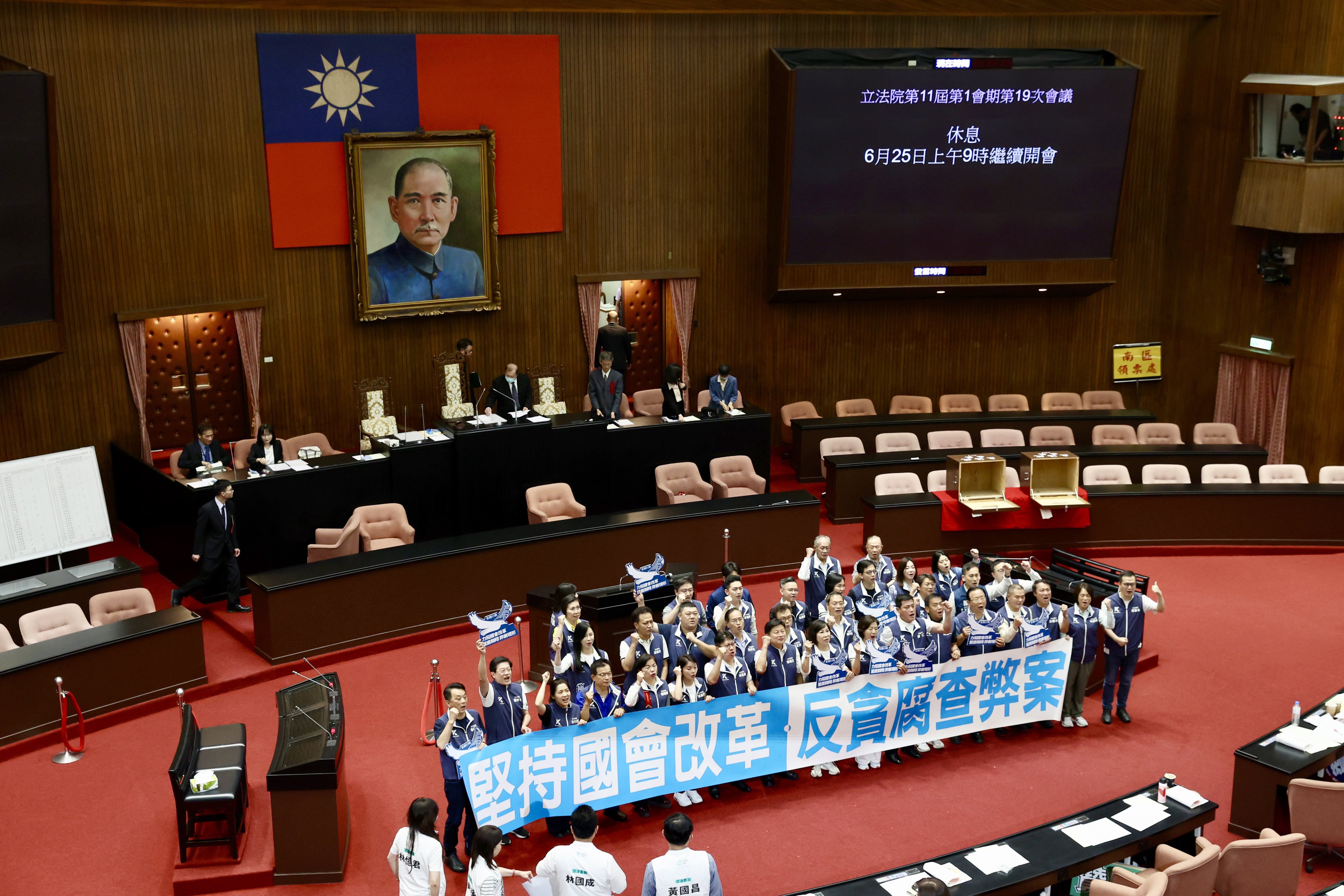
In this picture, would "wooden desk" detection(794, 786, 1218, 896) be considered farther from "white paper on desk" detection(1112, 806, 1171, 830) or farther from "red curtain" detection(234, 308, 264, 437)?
"red curtain" detection(234, 308, 264, 437)

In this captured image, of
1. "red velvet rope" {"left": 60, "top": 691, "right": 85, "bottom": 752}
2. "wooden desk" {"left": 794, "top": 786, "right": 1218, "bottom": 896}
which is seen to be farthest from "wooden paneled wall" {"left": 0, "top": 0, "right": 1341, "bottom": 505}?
"wooden desk" {"left": 794, "top": 786, "right": 1218, "bottom": 896}

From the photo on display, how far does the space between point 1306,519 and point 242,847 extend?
11.3 meters

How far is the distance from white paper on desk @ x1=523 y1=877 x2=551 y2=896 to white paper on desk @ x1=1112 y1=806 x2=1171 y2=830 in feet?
11.0

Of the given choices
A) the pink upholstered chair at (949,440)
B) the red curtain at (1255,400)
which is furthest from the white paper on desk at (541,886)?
the red curtain at (1255,400)

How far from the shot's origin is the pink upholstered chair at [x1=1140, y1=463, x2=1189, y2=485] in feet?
45.9

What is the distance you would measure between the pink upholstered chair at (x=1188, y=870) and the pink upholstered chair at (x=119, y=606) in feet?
25.1

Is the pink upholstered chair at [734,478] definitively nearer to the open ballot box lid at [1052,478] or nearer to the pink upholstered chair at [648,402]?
the pink upholstered chair at [648,402]

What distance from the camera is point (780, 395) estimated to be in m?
16.9

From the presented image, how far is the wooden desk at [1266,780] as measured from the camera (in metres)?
7.90

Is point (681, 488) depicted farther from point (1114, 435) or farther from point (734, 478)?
point (1114, 435)

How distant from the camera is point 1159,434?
603 inches

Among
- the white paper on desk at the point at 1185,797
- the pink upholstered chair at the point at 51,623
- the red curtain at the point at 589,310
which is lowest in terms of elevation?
the white paper on desk at the point at 1185,797

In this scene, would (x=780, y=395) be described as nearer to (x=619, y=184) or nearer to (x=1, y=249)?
(x=619, y=184)

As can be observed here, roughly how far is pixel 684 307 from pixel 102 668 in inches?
343
